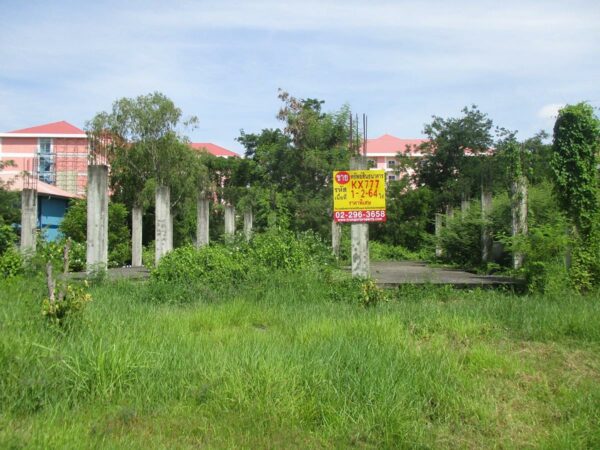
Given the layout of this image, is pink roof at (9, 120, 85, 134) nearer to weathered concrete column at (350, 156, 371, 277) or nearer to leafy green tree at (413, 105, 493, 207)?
leafy green tree at (413, 105, 493, 207)

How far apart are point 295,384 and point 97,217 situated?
719 cm

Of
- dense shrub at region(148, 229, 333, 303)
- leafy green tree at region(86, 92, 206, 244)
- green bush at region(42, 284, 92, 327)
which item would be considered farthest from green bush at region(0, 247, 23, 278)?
leafy green tree at region(86, 92, 206, 244)

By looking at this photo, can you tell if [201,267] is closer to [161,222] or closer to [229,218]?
[161,222]

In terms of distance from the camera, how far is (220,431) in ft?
14.5

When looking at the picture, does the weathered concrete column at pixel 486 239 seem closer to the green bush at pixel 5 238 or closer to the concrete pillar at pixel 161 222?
the concrete pillar at pixel 161 222

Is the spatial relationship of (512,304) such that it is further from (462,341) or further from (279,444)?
(279,444)

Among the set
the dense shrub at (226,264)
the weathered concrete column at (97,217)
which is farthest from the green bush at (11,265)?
the dense shrub at (226,264)

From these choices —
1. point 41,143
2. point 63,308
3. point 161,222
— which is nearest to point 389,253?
point 161,222

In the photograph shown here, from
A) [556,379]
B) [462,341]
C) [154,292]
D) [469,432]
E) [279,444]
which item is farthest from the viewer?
[154,292]

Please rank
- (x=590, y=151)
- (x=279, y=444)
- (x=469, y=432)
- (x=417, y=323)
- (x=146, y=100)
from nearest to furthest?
(x=279, y=444) < (x=469, y=432) < (x=417, y=323) < (x=590, y=151) < (x=146, y=100)

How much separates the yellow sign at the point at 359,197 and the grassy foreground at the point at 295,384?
3.69 meters

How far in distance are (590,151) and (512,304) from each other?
3.63 m

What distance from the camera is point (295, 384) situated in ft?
16.1

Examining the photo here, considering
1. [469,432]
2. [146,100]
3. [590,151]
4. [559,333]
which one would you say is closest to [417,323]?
[559,333]
